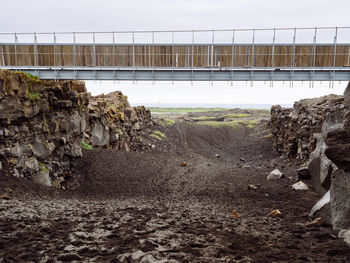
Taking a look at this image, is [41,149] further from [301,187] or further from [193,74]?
[301,187]

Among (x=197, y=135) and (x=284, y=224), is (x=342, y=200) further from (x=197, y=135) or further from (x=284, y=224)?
(x=197, y=135)

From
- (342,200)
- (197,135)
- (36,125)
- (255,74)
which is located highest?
(255,74)

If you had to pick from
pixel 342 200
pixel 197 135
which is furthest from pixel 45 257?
pixel 197 135

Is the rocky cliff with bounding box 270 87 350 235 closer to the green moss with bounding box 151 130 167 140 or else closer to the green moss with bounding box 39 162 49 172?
the green moss with bounding box 39 162 49 172

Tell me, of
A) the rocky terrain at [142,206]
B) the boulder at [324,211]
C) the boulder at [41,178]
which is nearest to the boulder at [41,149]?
the rocky terrain at [142,206]

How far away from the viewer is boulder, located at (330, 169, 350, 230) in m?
6.14

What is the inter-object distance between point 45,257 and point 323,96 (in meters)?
24.5

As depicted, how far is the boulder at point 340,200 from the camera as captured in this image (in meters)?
6.14

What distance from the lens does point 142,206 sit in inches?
398

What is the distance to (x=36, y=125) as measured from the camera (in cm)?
1301

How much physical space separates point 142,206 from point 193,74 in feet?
39.0

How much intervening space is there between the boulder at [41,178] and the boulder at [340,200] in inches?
457

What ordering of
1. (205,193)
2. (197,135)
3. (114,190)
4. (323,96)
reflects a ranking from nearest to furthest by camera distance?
1. (205,193)
2. (114,190)
3. (323,96)
4. (197,135)

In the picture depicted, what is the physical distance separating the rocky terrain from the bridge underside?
118 inches
